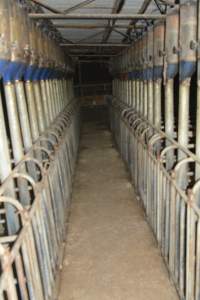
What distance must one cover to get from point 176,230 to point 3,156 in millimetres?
1237

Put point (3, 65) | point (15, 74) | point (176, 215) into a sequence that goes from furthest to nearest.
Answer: point (15, 74) → point (176, 215) → point (3, 65)

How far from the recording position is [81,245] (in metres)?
3.00

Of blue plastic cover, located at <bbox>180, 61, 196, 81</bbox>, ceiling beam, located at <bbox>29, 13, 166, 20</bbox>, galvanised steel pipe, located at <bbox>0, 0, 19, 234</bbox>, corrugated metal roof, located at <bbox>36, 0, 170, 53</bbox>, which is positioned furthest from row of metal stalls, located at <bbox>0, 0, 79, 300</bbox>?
blue plastic cover, located at <bbox>180, 61, 196, 81</bbox>

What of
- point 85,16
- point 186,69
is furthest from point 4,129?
point 85,16

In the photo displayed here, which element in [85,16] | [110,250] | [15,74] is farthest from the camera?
[85,16]

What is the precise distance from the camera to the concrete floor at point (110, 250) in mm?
2375

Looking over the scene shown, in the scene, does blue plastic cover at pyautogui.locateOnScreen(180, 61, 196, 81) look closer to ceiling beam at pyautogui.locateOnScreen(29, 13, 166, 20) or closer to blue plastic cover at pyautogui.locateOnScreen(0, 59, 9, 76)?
ceiling beam at pyautogui.locateOnScreen(29, 13, 166, 20)

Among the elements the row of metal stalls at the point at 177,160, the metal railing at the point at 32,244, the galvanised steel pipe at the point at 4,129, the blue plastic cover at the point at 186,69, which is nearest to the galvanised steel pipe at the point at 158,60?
the row of metal stalls at the point at 177,160

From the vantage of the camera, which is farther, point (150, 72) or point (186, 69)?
point (150, 72)

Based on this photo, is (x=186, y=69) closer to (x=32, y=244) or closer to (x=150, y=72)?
(x=150, y=72)

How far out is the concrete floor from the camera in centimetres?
238

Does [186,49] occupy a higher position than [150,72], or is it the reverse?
[186,49]

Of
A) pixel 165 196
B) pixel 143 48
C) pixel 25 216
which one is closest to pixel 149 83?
pixel 143 48

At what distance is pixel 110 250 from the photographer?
9.48 feet
